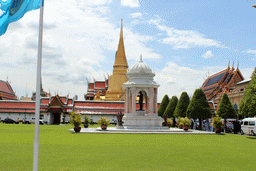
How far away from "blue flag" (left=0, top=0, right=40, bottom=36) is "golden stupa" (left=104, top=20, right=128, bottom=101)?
64255mm

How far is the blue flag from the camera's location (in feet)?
30.8

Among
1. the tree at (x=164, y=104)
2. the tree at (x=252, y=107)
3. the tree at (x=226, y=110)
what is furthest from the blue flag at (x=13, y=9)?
the tree at (x=164, y=104)

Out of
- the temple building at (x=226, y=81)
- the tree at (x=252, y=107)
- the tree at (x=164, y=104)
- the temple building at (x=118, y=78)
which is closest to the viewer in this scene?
the tree at (x=252, y=107)

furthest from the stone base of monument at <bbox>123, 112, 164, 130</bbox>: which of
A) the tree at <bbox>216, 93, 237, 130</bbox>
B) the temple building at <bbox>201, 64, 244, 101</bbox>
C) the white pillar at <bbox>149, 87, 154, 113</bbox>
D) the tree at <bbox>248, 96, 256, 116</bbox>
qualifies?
the temple building at <bbox>201, 64, 244, 101</bbox>

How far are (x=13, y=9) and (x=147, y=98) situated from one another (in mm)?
31414

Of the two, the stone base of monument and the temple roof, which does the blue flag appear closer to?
the stone base of monument

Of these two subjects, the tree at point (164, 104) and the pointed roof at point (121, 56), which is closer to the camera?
the tree at point (164, 104)

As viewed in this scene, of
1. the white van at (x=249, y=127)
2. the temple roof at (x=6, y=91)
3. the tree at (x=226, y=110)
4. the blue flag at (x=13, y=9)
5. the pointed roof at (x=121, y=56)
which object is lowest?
the white van at (x=249, y=127)

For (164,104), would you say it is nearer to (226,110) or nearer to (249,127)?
(226,110)

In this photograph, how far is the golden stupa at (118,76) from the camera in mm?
75062

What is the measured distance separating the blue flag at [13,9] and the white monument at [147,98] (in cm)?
2600

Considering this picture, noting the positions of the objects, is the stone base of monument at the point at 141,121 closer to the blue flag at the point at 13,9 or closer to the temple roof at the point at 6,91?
the blue flag at the point at 13,9

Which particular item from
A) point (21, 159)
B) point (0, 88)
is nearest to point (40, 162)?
point (21, 159)

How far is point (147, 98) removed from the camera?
40188 millimetres
